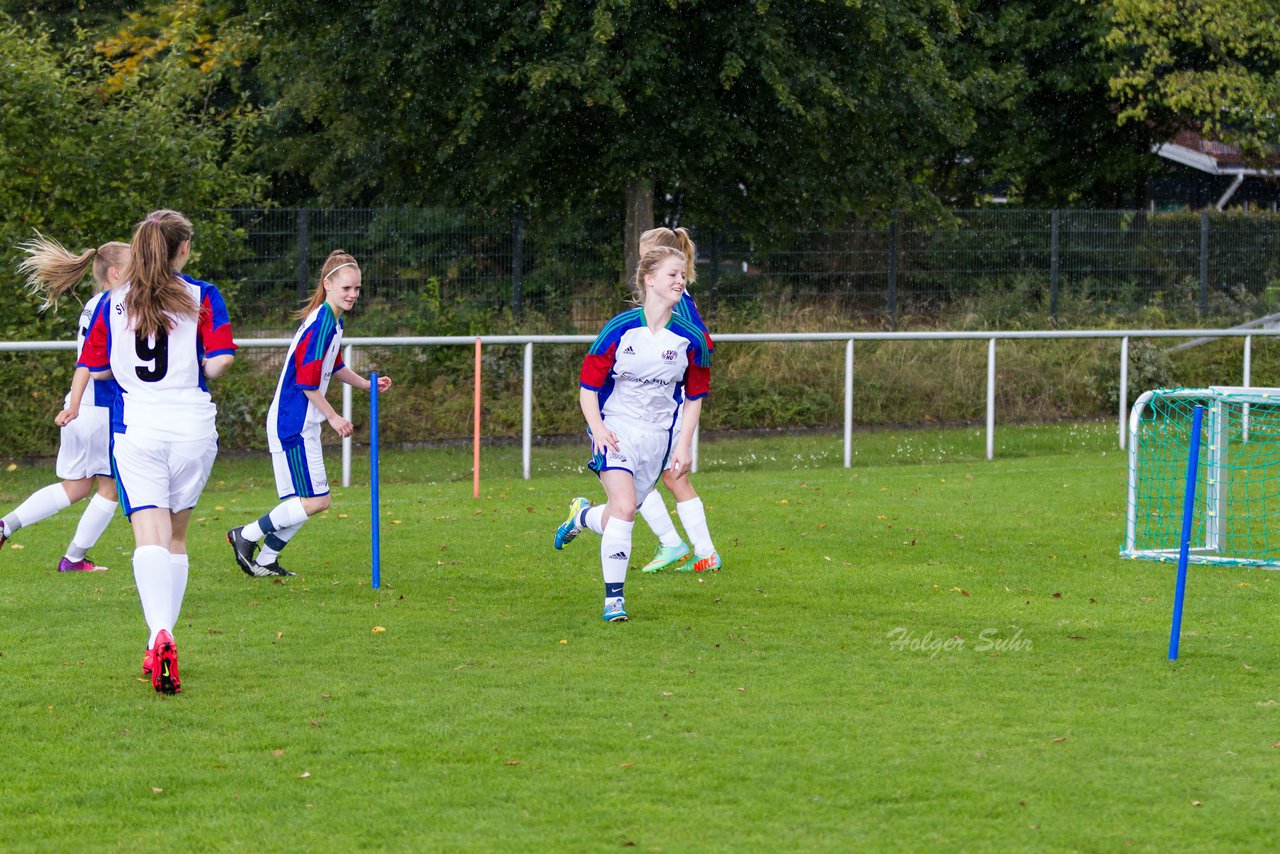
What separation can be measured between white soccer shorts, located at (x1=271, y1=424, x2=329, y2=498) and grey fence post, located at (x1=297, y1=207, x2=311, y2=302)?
1006cm

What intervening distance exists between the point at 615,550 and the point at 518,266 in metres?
12.2

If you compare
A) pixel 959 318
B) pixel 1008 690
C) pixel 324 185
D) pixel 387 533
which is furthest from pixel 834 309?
pixel 1008 690

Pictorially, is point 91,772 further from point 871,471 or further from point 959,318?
point 959,318

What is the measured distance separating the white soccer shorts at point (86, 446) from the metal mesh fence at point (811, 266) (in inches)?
339

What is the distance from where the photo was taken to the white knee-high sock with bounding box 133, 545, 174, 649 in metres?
6.16

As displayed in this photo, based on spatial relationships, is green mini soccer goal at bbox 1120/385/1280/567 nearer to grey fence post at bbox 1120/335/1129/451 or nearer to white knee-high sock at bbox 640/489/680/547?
grey fence post at bbox 1120/335/1129/451

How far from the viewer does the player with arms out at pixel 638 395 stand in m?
7.55

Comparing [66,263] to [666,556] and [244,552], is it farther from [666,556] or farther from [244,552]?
[666,556]

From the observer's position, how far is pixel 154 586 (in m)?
6.18

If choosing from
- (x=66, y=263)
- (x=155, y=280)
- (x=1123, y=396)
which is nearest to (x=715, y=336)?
(x=1123, y=396)

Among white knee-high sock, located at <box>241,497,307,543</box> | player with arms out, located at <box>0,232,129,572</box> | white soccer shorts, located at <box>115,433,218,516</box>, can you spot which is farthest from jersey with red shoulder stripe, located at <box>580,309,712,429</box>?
player with arms out, located at <box>0,232,129,572</box>

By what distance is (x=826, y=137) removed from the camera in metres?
19.8

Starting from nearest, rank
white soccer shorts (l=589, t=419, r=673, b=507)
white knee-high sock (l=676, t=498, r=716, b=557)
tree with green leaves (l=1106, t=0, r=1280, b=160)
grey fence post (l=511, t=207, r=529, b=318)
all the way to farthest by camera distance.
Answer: white soccer shorts (l=589, t=419, r=673, b=507) < white knee-high sock (l=676, t=498, r=716, b=557) < grey fence post (l=511, t=207, r=529, b=318) < tree with green leaves (l=1106, t=0, r=1280, b=160)

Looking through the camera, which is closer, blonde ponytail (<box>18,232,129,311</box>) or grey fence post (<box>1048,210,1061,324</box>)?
blonde ponytail (<box>18,232,129,311</box>)
